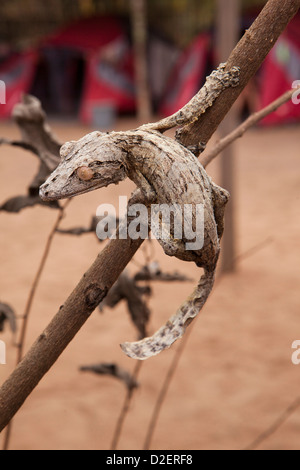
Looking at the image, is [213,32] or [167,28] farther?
[167,28]

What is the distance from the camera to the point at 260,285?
380cm

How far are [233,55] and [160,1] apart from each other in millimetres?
10164

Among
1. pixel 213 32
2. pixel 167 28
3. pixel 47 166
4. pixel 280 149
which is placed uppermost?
pixel 167 28

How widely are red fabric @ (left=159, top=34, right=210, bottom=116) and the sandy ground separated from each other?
3.80 m

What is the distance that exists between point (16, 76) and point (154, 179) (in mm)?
9153

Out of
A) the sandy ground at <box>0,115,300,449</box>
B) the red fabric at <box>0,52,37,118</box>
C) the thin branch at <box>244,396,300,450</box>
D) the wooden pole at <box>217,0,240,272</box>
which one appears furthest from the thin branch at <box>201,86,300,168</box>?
the red fabric at <box>0,52,37,118</box>

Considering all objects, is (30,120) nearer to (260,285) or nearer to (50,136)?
(50,136)

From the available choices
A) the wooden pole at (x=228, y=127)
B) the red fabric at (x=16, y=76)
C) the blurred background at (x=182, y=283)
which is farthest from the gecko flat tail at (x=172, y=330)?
the red fabric at (x=16, y=76)

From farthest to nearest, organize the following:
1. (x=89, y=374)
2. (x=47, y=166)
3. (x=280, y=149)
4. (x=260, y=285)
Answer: (x=280, y=149) < (x=260, y=285) < (x=89, y=374) < (x=47, y=166)

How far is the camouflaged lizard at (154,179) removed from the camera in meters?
0.69

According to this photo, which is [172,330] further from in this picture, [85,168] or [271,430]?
[271,430]

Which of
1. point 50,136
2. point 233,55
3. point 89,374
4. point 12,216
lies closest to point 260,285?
point 89,374

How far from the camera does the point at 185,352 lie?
297 cm
